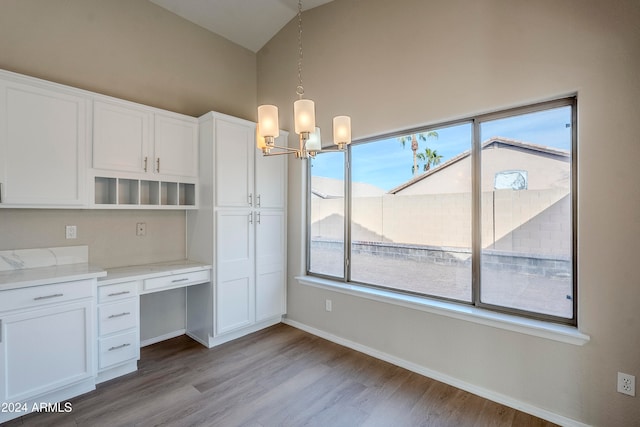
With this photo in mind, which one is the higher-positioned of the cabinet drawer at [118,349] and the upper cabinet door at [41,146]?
the upper cabinet door at [41,146]

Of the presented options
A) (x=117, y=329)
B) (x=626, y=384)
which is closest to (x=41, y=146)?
(x=117, y=329)

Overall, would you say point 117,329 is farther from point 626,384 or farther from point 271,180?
A: point 626,384

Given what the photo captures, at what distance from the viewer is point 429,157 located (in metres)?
2.87

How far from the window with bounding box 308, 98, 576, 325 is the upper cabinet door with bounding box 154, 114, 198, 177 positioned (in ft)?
4.96

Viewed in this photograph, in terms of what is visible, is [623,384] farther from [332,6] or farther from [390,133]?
[332,6]

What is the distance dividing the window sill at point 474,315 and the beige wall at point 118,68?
7.01 feet

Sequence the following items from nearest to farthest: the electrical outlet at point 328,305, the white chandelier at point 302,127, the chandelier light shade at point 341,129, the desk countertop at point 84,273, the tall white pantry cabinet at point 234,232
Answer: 1. the white chandelier at point 302,127
2. the chandelier light shade at point 341,129
3. the desk countertop at point 84,273
4. the tall white pantry cabinet at point 234,232
5. the electrical outlet at point 328,305

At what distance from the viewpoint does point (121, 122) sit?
2.79 meters

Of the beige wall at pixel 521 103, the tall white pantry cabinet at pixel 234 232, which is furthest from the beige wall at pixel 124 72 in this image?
the beige wall at pixel 521 103

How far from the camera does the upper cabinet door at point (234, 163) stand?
3194 mm

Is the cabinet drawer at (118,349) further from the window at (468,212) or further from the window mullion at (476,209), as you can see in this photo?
the window mullion at (476,209)

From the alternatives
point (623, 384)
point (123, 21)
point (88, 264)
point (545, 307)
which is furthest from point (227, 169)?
point (623, 384)

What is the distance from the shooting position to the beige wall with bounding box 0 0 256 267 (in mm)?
2553

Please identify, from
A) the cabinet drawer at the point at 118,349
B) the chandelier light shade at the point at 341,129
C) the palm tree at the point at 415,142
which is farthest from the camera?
the palm tree at the point at 415,142
